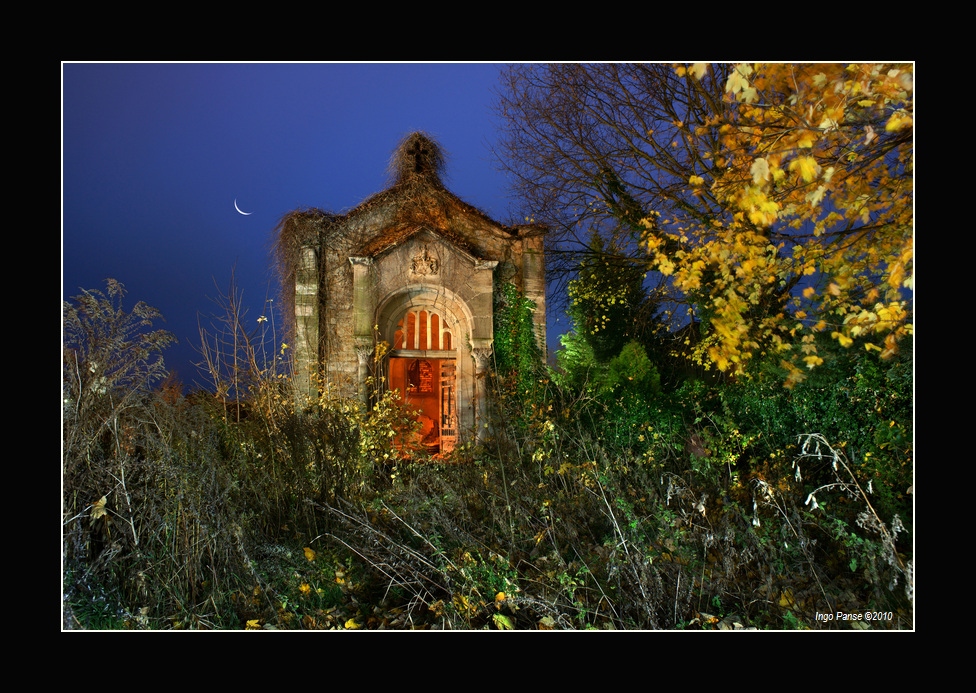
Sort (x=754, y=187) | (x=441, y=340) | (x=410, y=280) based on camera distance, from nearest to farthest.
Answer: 1. (x=754, y=187)
2. (x=410, y=280)
3. (x=441, y=340)

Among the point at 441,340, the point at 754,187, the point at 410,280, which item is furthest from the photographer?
the point at 441,340

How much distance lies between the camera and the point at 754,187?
4.35 metres

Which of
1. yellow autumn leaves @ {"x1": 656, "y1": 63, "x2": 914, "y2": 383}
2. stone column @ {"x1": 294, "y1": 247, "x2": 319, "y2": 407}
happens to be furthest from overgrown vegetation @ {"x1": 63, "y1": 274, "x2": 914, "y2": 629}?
stone column @ {"x1": 294, "y1": 247, "x2": 319, "y2": 407}

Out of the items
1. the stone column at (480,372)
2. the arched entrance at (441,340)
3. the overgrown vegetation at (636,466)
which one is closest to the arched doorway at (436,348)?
the arched entrance at (441,340)

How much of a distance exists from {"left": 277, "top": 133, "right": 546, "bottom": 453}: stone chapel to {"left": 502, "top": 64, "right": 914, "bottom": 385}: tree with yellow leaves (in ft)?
3.95

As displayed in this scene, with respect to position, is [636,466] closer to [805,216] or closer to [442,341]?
[805,216]

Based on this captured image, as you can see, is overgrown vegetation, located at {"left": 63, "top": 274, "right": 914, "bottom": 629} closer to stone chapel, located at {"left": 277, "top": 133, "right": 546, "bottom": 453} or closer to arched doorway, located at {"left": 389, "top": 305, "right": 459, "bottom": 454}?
stone chapel, located at {"left": 277, "top": 133, "right": 546, "bottom": 453}

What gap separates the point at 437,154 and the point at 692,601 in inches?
293

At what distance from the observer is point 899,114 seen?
3.48 meters

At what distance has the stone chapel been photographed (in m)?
8.30

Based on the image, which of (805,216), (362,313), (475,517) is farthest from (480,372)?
(805,216)

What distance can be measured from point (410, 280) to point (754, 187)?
17.4 feet
